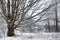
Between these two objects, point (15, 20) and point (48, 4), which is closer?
point (15, 20)

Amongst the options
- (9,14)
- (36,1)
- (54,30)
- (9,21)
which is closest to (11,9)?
(9,14)

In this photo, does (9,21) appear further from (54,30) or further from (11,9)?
Answer: (54,30)

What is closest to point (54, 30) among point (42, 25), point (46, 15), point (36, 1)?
point (42, 25)

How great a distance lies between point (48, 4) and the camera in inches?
235

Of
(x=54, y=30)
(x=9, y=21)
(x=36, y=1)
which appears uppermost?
(x=36, y=1)

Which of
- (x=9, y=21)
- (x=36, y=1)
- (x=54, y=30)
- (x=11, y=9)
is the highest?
(x=36, y=1)

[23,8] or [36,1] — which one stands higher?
[36,1]

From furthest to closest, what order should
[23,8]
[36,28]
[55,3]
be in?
[36,28] < [55,3] < [23,8]

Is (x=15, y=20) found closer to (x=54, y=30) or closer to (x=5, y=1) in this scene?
(x=5, y=1)

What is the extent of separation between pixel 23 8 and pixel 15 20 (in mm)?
641

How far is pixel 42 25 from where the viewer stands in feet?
22.7

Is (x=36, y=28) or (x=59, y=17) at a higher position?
(x=59, y=17)

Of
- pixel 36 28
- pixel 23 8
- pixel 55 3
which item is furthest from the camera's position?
pixel 36 28

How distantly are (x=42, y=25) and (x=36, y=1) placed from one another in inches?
72.2
